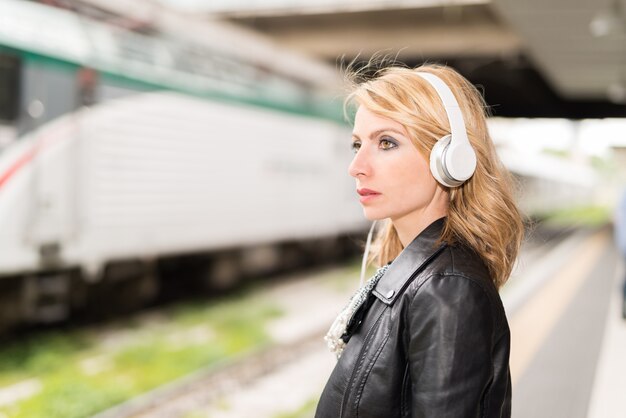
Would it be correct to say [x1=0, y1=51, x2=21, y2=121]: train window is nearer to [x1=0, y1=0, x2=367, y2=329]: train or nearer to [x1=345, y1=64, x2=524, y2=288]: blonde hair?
[x1=0, y1=0, x2=367, y2=329]: train

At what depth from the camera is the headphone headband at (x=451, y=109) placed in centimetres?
160

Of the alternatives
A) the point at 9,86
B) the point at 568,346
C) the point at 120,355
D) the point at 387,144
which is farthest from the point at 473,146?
the point at 120,355

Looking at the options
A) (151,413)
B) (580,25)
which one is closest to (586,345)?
(151,413)

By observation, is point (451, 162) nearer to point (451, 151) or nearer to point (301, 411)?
point (451, 151)

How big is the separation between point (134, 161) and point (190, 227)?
4.54ft

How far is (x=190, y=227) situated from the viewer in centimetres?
864

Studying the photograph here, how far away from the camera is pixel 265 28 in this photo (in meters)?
18.7

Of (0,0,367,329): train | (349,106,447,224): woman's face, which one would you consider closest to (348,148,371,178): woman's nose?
(349,106,447,224): woman's face

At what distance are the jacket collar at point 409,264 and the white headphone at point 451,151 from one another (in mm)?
137

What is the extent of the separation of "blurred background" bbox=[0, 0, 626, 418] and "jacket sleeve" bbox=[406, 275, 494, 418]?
703 mm

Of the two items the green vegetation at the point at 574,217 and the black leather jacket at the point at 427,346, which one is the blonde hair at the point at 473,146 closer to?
the black leather jacket at the point at 427,346

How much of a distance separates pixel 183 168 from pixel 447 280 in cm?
742

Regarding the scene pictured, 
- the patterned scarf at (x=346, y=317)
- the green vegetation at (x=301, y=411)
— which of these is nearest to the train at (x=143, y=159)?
the green vegetation at (x=301, y=411)

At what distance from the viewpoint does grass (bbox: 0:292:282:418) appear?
5.41 meters
